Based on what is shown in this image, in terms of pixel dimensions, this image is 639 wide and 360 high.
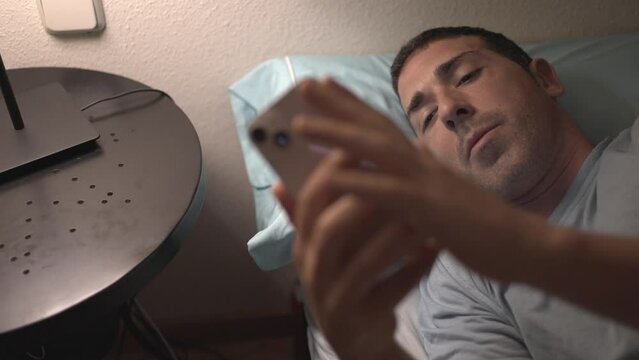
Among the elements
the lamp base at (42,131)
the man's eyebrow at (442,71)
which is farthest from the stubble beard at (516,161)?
the lamp base at (42,131)

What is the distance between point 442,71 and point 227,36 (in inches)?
16.0

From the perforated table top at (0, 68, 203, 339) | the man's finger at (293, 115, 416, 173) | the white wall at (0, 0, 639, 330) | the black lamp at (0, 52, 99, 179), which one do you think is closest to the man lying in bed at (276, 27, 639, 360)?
the man's finger at (293, 115, 416, 173)

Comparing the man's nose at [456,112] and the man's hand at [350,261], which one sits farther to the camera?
the man's nose at [456,112]

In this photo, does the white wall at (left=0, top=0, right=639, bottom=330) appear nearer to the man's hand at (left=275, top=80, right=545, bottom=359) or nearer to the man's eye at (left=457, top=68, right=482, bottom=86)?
the man's eye at (left=457, top=68, right=482, bottom=86)

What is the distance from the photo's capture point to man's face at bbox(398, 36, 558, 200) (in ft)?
2.91

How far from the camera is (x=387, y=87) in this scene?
3.61ft

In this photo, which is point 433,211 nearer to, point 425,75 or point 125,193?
point 125,193

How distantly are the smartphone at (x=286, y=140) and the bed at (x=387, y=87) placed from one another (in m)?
0.56

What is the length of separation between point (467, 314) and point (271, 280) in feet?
2.12

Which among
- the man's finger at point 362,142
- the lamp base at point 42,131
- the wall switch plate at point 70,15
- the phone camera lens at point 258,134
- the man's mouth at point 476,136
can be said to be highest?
the man's finger at point 362,142

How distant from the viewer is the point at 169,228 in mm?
663

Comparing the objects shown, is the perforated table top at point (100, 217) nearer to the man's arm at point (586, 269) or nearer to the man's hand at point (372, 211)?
the man's hand at point (372, 211)

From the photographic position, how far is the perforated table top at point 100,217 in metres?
0.58

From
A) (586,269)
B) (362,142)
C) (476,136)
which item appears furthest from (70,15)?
(586,269)
